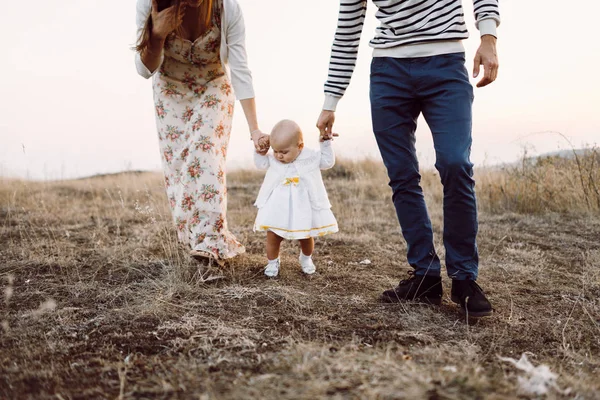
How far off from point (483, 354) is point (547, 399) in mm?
677

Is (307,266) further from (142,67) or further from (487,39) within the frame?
(487,39)

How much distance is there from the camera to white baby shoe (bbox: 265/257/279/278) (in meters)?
3.41

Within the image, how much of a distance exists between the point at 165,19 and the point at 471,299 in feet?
7.21

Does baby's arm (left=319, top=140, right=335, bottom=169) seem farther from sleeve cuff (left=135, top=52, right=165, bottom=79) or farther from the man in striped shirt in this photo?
sleeve cuff (left=135, top=52, right=165, bottom=79)

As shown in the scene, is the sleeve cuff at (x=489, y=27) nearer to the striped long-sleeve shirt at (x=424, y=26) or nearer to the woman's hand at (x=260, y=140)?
the striped long-sleeve shirt at (x=424, y=26)

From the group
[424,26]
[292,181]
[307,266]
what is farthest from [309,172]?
[424,26]

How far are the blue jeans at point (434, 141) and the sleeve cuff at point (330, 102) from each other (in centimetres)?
25

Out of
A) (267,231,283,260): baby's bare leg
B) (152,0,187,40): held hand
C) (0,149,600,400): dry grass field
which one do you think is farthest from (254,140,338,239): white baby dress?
(152,0,187,40): held hand

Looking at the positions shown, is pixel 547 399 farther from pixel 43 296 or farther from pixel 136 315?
pixel 43 296

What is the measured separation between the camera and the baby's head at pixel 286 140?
3207 mm

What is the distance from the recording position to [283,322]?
2.59 metres

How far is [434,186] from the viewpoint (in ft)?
25.9

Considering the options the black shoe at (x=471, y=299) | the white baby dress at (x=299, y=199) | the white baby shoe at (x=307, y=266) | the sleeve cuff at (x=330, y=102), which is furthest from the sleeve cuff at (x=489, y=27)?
the white baby shoe at (x=307, y=266)

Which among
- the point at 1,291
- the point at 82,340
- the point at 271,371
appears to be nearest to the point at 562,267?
the point at 271,371
